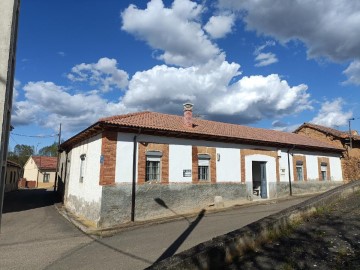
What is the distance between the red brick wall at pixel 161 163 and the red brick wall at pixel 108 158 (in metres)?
1.19

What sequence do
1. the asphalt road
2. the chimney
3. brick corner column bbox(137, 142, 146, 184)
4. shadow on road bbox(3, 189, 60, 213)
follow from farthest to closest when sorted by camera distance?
shadow on road bbox(3, 189, 60, 213), the chimney, brick corner column bbox(137, 142, 146, 184), the asphalt road

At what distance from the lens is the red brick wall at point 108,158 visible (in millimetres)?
11348

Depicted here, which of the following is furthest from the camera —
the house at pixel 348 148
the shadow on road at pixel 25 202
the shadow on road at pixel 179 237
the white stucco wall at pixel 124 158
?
the house at pixel 348 148

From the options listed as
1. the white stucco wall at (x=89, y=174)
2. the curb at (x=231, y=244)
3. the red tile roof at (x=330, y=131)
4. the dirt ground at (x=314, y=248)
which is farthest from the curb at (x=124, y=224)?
the red tile roof at (x=330, y=131)

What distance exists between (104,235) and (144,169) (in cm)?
331

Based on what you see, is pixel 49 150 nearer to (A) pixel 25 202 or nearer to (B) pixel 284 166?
(A) pixel 25 202

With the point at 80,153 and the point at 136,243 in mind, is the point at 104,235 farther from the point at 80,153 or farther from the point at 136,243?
the point at 80,153

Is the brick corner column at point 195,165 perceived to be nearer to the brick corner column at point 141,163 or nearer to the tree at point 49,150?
the brick corner column at point 141,163

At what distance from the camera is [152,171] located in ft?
42.1

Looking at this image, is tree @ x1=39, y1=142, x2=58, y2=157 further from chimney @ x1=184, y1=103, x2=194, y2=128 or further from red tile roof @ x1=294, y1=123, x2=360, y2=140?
chimney @ x1=184, y1=103, x2=194, y2=128

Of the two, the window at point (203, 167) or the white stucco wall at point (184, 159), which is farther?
the window at point (203, 167)

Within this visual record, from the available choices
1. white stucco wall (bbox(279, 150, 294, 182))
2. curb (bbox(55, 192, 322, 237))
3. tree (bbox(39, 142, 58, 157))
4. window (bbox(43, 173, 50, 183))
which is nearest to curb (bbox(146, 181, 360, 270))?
curb (bbox(55, 192, 322, 237))

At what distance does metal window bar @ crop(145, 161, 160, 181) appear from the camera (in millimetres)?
12716

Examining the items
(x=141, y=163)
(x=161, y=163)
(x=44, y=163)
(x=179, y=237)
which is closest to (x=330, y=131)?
(x=161, y=163)
